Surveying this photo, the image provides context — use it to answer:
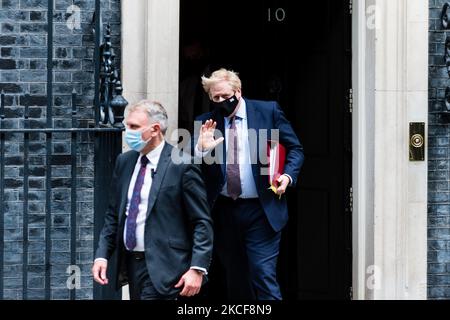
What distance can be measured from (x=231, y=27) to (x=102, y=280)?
3.98 m

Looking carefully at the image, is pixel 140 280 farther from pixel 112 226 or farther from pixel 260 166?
pixel 260 166

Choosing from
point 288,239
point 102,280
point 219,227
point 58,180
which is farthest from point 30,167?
point 288,239

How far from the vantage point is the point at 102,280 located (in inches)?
231

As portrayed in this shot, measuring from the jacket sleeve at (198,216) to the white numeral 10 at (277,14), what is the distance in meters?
3.26

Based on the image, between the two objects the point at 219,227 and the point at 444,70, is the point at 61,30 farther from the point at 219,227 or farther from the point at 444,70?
the point at 444,70

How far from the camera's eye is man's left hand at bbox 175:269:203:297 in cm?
578

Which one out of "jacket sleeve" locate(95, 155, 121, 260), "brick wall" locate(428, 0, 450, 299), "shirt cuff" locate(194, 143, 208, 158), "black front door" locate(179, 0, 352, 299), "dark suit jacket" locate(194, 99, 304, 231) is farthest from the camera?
"black front door" locate(179, 0, 352, 299)

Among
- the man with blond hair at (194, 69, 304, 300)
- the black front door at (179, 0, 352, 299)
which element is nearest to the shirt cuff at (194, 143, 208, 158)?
the man with blond hair at (194, 69, 304, 300)

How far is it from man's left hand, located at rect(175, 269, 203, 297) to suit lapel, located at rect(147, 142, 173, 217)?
0.37m

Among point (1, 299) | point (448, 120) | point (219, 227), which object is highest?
point (448, 120)

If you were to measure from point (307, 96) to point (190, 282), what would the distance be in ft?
10.4

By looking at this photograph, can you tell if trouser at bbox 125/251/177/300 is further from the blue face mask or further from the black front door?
the black front door

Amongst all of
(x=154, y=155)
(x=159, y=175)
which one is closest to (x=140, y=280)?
(x=159, y=175)

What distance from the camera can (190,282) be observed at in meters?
5.78
